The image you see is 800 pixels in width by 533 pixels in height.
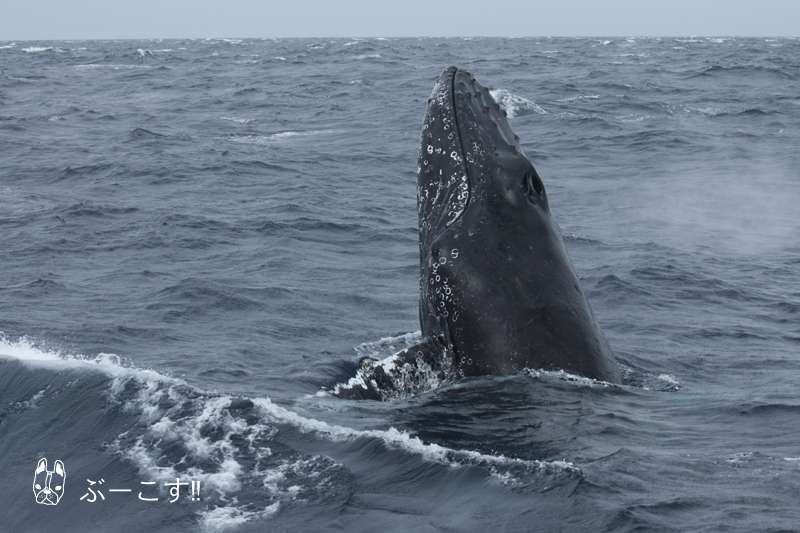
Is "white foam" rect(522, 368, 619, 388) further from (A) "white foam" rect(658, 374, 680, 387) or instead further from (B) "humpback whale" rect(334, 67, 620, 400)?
(A) "white foam" rect(658, 374, 680, 387)

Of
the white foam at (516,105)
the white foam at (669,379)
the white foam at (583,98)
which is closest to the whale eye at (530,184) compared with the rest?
the white foam at (669,379)

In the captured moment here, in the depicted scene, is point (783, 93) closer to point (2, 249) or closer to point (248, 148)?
point (248, 148)

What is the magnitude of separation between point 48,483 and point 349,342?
16.8 ft

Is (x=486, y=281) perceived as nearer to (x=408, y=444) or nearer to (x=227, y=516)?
(x=408, y=444)

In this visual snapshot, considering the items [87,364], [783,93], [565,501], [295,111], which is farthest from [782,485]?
[783,93]

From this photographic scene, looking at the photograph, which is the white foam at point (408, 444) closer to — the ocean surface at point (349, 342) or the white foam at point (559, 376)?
the ocean surface at point (349, 342)

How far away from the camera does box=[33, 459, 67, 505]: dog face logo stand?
589 centimetres

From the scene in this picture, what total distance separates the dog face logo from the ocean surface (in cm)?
9

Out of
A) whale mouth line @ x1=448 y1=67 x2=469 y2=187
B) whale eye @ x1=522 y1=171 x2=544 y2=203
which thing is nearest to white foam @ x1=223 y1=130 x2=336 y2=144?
whale mouth line @ x1=448 y1=67 x2=469 y2=187

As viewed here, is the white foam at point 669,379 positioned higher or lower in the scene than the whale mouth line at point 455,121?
lower

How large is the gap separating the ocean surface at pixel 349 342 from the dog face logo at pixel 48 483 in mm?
87

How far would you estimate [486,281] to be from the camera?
749 centimetres

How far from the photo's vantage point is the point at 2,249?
15.8 metres

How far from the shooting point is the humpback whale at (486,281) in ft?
23.9
